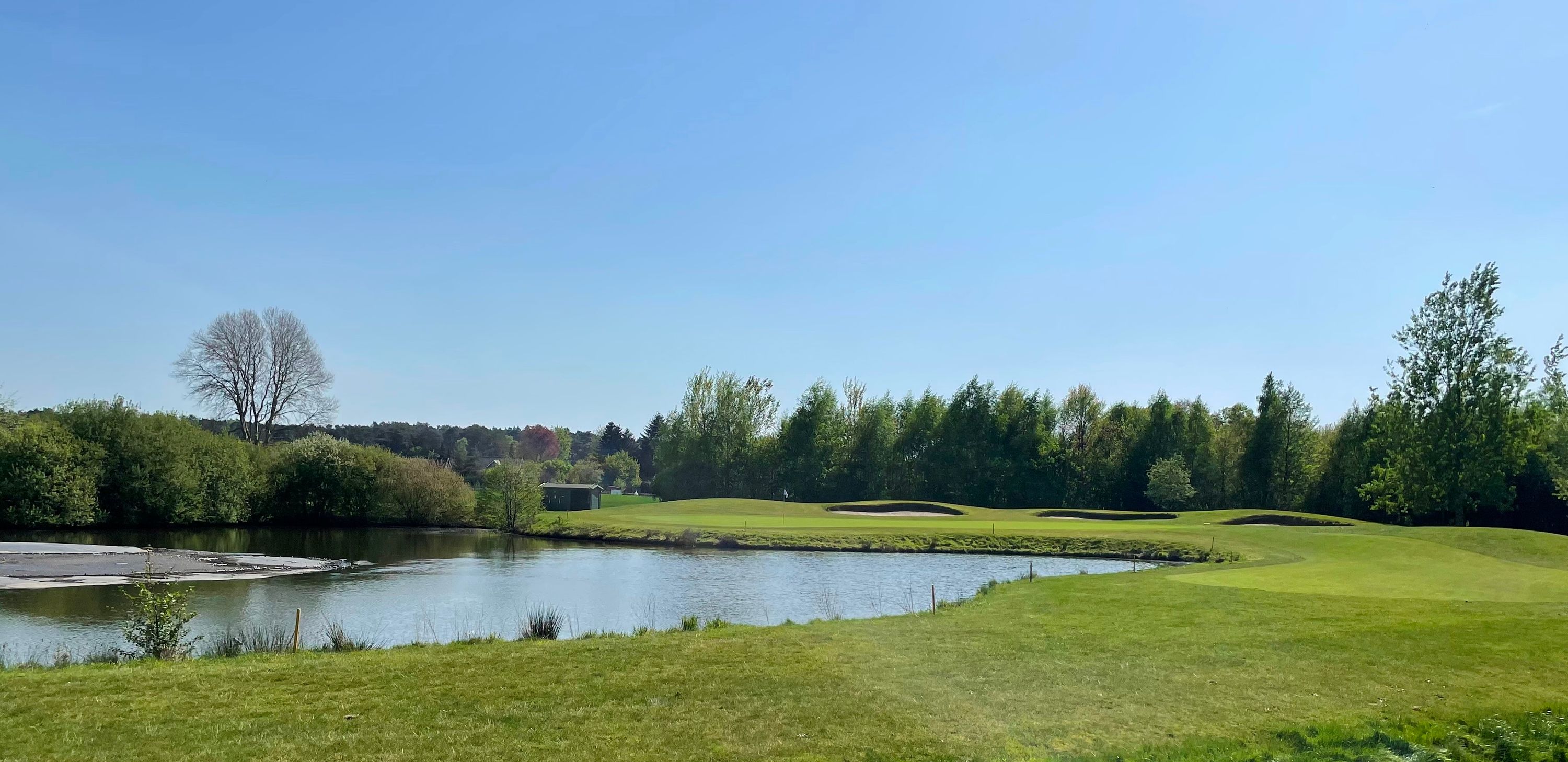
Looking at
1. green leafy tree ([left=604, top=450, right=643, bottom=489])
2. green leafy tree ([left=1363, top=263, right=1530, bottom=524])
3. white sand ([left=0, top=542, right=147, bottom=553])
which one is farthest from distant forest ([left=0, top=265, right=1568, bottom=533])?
green leafy tree ([left=604, top=450, right=643, bottom=489])

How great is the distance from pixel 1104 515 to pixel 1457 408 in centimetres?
2117

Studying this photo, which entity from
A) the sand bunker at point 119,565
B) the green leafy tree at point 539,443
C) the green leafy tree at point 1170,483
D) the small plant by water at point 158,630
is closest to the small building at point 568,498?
the sand bunker at point 119,565

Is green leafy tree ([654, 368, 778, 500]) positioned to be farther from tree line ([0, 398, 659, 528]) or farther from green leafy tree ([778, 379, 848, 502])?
tree line ([0, 398, 659, 528])

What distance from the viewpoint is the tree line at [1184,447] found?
48531mm

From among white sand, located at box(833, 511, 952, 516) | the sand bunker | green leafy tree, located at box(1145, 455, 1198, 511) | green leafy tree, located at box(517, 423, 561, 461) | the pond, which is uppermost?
green leafy tree, located at box(517, 423, 561, 461)

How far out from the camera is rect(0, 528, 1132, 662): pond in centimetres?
2078

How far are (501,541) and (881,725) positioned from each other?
44042 millimetres

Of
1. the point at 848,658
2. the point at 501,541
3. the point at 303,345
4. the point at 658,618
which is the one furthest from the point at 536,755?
the point at 303,345

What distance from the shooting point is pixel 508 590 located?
92.8 ft

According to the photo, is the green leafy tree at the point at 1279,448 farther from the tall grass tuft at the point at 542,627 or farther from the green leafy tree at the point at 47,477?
the green leafy tree at the point at 47,477

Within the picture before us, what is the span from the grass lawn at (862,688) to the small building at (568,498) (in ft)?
212

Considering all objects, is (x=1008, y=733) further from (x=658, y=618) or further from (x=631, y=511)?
(x=631, y=511)

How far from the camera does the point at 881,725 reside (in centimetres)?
925

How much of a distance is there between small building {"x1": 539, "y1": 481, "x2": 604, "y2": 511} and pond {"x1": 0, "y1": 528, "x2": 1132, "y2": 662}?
32947mm
